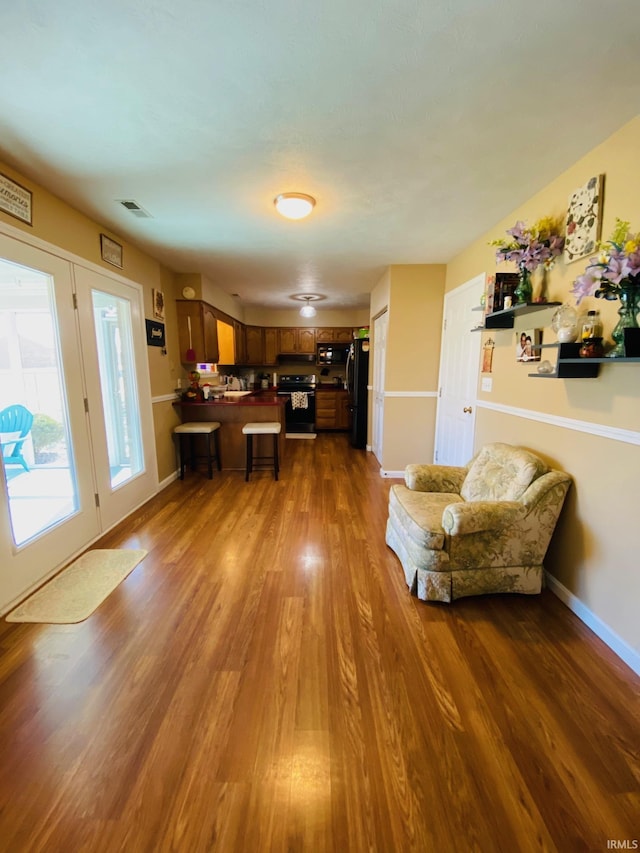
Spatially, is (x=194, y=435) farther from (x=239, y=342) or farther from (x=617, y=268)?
(x=617, y=268)

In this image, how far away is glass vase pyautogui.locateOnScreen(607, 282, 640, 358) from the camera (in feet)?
4.81

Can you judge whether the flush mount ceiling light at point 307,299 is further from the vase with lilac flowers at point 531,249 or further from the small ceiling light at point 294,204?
the vase with lilac flowers at point 531,249

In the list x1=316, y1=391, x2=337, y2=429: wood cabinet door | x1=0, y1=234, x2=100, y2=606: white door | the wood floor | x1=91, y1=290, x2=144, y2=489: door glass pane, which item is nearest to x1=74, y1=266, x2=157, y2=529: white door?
x1=91, y1=290, x2=144, y2=489: door glass pane

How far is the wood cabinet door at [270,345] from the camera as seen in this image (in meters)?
6.92

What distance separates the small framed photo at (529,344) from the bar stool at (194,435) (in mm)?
3154

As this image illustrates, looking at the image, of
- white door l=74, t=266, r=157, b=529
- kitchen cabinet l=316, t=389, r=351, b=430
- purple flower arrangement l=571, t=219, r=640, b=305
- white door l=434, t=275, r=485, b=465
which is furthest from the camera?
kitchen cabinet l=316, t=389, r=351, b=430

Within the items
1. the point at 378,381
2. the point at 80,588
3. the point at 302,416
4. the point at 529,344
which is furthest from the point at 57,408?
the point at 302,416

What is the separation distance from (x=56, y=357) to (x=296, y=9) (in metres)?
2.24

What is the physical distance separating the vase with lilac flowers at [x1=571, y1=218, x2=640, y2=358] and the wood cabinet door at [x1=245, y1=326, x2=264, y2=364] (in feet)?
19.4

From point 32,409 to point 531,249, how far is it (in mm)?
3258

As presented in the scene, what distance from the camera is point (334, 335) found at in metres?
6.95

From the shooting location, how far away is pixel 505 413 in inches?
103

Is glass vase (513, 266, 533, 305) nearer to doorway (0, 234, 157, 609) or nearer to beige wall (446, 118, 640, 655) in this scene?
beige wall (446, 118, 640, 655)

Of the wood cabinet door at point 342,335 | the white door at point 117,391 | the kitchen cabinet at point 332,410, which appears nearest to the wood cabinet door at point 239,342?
the kitchen cabinet at point 332,410
